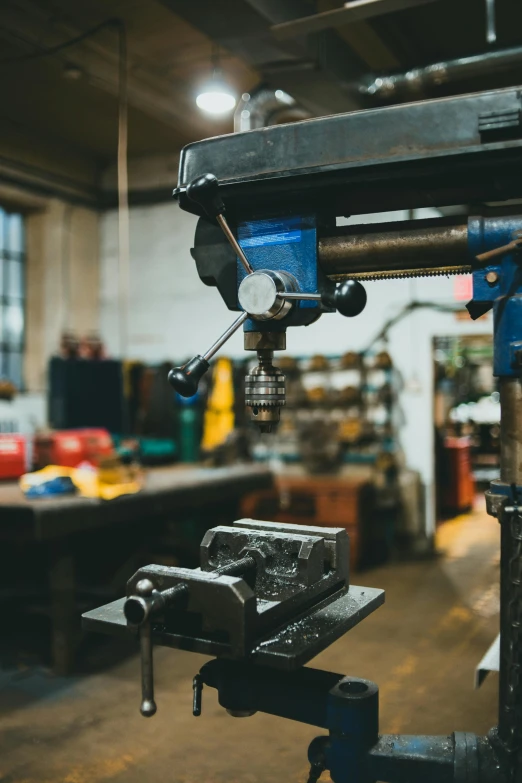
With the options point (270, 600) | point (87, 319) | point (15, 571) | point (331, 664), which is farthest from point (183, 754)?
point (87, 319)

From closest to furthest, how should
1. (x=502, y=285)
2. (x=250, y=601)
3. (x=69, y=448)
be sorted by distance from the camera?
(x=250, y=601), (x=502, y=285), (x=69, y=448)

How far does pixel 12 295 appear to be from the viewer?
6184mm

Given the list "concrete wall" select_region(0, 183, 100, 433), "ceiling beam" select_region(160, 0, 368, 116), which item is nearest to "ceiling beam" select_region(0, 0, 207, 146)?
"concrete wall" select_region(0, 183, 100, 433)

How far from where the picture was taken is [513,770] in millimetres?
1065

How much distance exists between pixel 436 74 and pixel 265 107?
0.88 meters

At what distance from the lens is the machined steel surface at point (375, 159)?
1070 millimetres

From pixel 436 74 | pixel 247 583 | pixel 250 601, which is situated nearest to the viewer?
pixel 250 601

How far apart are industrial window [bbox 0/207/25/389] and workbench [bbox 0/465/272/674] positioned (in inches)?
93.2

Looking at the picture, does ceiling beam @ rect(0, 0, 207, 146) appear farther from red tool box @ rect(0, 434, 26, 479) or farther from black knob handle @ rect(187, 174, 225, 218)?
black knob handle @ rect(187, 174, 225, 218)

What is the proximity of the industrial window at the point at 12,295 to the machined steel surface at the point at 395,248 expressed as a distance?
5257 millimetres

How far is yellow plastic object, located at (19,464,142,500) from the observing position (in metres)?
3.31

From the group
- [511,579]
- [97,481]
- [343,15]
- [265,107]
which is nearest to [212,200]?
[511,579]

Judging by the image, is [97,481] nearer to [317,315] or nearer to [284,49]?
[284,49]

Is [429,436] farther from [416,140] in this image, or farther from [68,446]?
[416,140]
